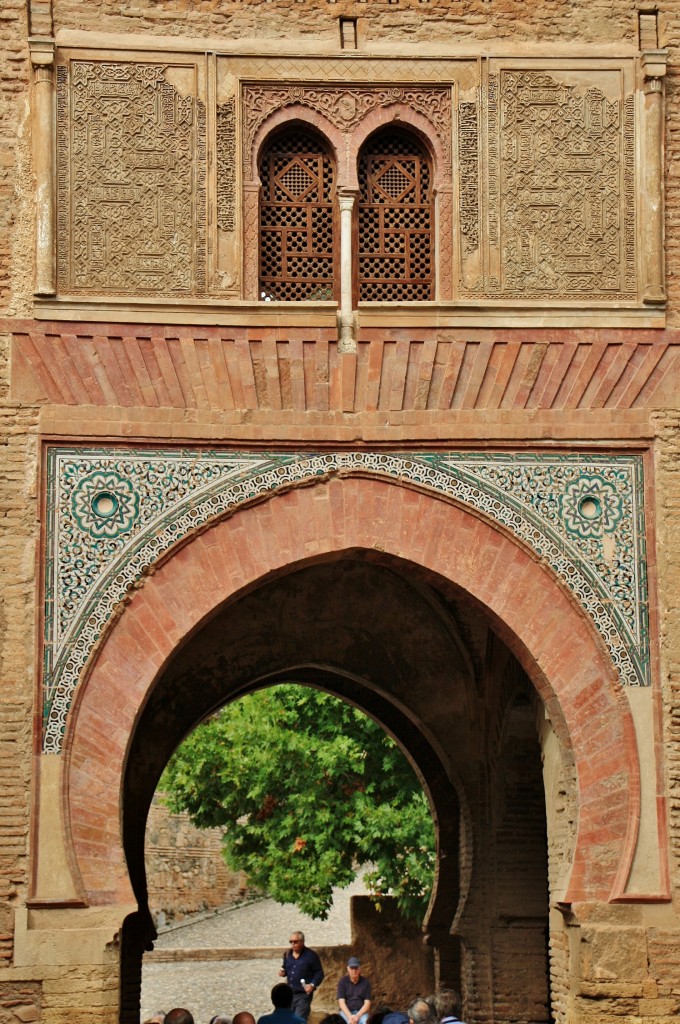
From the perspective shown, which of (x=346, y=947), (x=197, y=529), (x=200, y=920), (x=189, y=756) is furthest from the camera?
(x=200, y=920)

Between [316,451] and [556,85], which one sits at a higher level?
[556,85]

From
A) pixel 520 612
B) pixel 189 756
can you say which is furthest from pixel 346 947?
pixel 520 612

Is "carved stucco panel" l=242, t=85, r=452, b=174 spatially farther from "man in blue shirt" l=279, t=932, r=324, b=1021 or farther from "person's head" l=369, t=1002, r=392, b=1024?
"man in blue shirt" l=279, t=932, r=324, b=1021

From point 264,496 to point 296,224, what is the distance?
1729 mm

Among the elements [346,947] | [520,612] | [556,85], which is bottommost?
[346,947]

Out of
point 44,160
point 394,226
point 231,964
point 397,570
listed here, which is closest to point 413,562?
point 397,570

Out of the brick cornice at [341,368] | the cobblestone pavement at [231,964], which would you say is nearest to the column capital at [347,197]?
the brick cornice at [341,368]

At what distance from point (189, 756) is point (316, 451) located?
11693 mm

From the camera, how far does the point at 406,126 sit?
11.0 m

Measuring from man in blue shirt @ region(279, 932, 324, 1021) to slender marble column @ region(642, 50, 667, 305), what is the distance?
5.12 m

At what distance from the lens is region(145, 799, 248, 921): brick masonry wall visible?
29.2 metres

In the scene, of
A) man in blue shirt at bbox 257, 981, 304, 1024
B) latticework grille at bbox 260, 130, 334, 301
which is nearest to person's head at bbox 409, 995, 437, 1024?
man in blue shirt at bbox 257, 981, 304, 1024

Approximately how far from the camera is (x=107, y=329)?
10531 mm

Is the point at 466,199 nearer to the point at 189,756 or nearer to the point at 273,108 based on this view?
the point at 273,108
